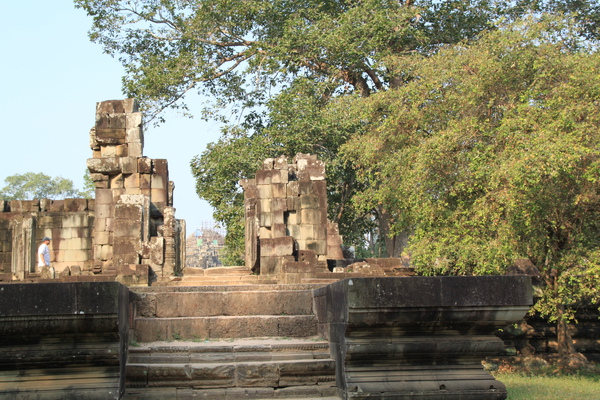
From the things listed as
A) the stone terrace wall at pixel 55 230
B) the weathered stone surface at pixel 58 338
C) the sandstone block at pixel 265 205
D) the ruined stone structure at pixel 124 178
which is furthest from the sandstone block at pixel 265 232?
the weathered stone surface at pixel 58 338

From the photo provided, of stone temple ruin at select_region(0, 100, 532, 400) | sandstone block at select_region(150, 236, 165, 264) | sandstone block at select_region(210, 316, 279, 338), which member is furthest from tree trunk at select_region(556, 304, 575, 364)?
sandstone block at select_region(210, 316, 279, 338)

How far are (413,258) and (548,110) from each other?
3855 millimetres

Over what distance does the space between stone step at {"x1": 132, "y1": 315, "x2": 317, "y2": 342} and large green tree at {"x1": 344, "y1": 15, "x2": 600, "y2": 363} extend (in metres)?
6.93

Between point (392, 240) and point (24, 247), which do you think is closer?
point (24, 247)

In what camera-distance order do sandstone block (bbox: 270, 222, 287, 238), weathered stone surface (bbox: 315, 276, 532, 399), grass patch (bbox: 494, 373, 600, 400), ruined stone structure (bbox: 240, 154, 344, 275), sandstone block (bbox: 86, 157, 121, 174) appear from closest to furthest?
weathered stone surface (bbox: 315, 276, 532, 399), grass patch (bbox: 494, 373, 600, 400), sandstone block (bbox: 270, 222, 287, 238), ruined stone structure (bbox: 240, 154, 344, 275), sandstone block (bbox: 86, 157, 121, 174)

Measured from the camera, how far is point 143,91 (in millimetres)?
27031

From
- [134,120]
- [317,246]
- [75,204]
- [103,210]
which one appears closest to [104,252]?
[103,210]

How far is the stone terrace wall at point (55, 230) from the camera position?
20.8 metres

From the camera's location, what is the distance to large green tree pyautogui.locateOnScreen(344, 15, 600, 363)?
12953mm

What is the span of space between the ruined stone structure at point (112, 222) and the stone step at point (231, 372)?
8.62 m

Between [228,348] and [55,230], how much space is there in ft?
54.2

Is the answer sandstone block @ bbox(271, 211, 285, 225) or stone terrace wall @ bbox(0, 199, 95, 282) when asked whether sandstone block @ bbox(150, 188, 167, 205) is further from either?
stone terrace wall @ bbox(0, 199, 95, 282)

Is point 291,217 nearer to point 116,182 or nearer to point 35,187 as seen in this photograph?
point 116,182

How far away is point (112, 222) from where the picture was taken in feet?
57.7
